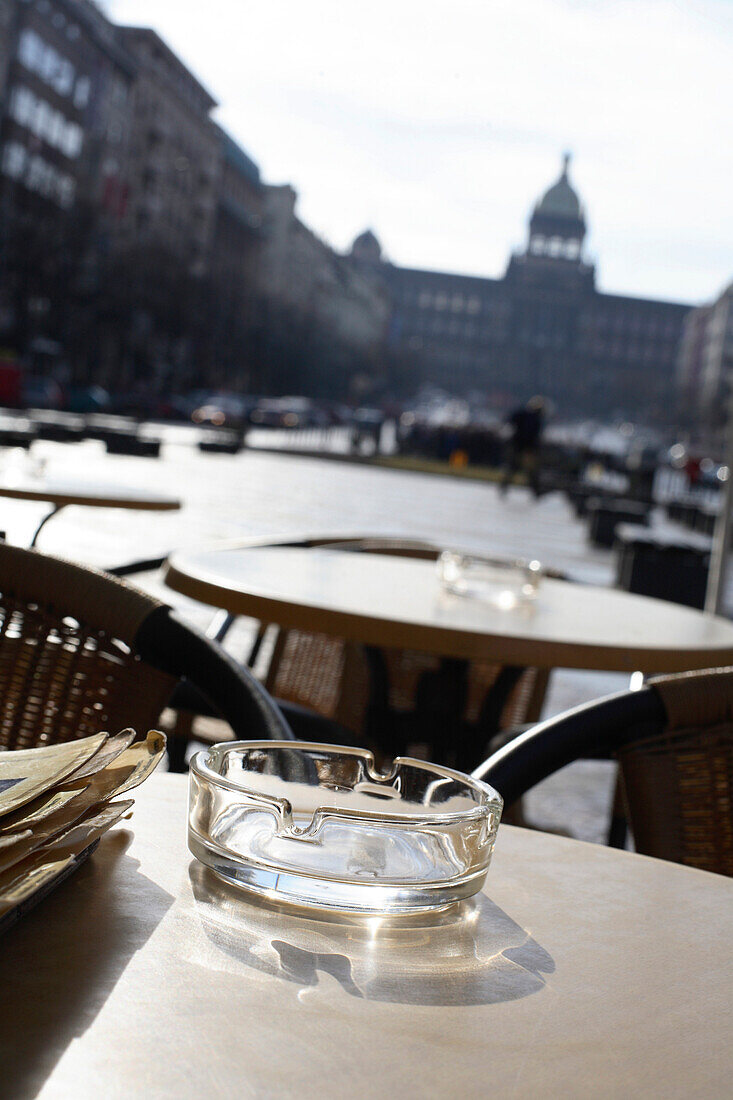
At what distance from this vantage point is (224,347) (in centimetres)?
4025

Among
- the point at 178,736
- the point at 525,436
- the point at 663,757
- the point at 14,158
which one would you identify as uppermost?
the point at 14,158

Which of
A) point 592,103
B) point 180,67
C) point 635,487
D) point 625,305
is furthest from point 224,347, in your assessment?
point 625,305

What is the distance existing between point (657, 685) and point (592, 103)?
1496 millimetres

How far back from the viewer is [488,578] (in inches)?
66.1

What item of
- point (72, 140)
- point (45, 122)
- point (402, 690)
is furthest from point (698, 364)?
point (402, 690)

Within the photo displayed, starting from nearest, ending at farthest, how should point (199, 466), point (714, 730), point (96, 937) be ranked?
point (96, 937) → point (714, 730) → point (199, 466)

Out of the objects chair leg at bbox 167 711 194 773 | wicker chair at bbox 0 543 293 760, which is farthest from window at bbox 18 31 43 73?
wicker chair at bbox 0 543 293 760

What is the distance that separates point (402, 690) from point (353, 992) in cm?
197

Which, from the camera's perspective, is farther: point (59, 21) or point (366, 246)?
point (366, 246)

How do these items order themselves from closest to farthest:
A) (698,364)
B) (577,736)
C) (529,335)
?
(577,736)
(529,335)
(698,364)

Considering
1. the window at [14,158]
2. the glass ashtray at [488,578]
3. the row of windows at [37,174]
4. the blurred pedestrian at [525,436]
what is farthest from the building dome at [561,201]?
the glass ashtray at [488,578]

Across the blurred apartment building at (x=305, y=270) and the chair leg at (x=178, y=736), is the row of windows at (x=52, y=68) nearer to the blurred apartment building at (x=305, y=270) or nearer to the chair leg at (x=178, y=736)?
the blurred apartment building at (x=305, y=270)

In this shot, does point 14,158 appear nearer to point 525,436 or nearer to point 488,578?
point 525,436

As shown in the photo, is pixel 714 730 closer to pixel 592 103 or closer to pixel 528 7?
pixel 528 7
